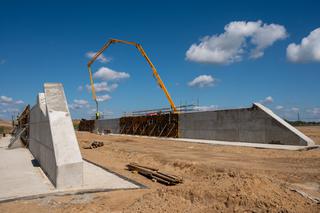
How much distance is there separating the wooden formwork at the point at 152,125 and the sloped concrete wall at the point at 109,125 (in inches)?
76.0

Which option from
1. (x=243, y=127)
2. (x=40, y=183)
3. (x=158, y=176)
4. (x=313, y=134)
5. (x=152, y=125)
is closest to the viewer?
(x=40, y=183)

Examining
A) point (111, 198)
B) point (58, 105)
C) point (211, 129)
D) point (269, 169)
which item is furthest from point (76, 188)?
point (211, 129)

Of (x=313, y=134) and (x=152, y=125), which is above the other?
(x=152, y=125)

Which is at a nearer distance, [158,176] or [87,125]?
[158,176]

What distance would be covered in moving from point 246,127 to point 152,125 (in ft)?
46.9

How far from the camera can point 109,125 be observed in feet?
149

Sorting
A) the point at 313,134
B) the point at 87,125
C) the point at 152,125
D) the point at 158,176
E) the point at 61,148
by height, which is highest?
the point at 152,125

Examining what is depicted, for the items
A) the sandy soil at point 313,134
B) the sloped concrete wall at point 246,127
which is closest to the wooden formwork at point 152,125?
the sloped concrete wall at point 246,127

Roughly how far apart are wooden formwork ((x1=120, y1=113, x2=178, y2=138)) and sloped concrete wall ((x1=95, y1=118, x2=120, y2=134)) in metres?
1.93

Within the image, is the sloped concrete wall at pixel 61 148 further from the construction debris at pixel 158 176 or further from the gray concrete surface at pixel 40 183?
the construction debris at pixel 158 176

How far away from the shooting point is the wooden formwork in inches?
1083

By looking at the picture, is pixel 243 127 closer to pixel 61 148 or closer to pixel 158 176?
pixel 158 176

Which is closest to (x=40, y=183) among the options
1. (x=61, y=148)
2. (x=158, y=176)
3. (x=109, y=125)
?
(x=61, y=148)

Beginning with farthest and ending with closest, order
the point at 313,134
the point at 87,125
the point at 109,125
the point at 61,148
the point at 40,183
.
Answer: the point at 87,125, the point at 109,125, the point at 313,134, the point at 40,183, the point at 61,148
